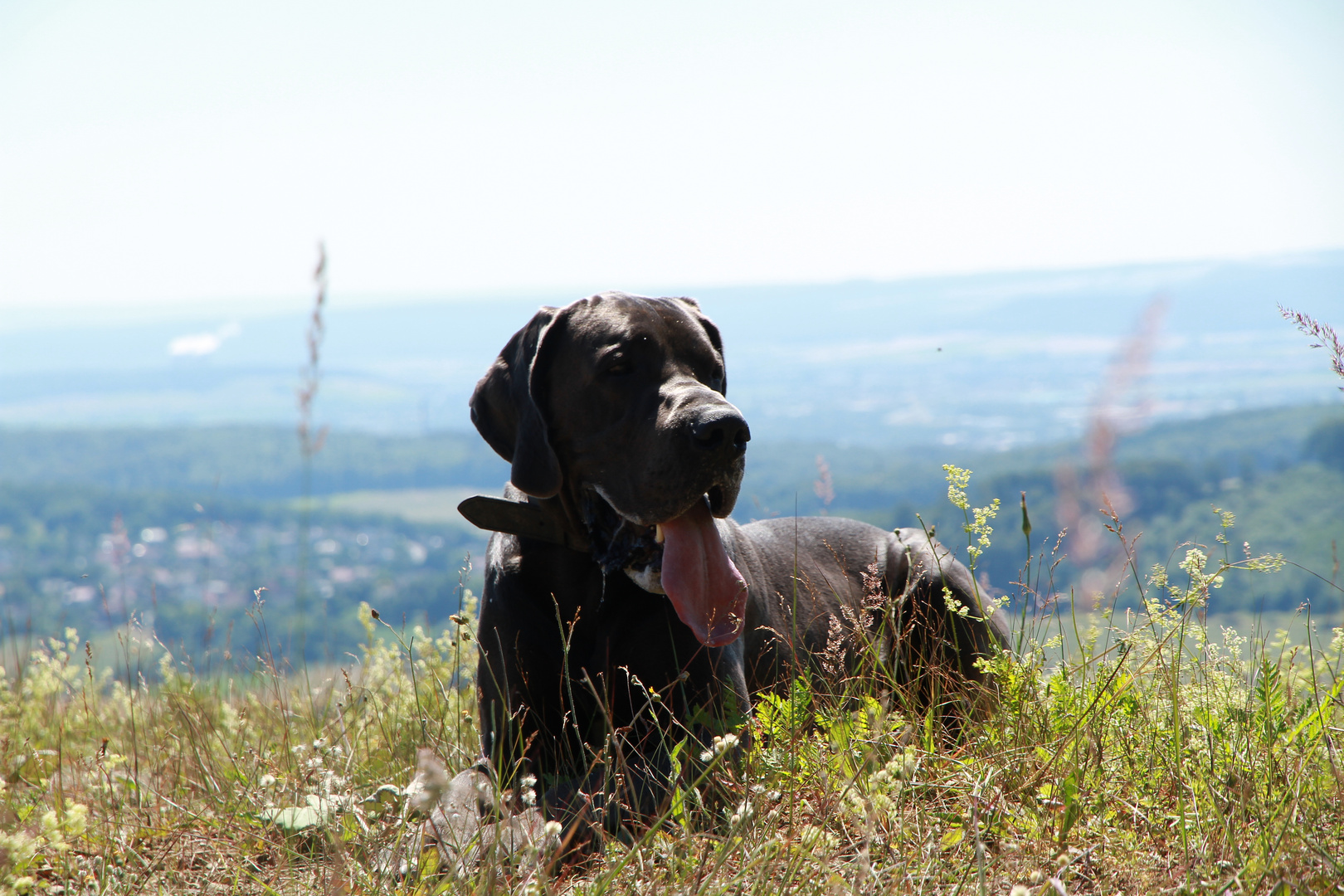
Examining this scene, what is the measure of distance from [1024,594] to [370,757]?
2333 mm

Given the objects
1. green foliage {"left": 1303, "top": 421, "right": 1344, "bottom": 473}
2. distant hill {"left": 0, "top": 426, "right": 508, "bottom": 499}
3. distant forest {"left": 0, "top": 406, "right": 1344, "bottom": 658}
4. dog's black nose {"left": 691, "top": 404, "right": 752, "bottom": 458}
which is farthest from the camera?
distant hill {"left": 0, "top": 426, "right": 508, "bottom": 499}

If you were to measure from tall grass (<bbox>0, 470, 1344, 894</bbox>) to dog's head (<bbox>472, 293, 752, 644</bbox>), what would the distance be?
0.60 metres

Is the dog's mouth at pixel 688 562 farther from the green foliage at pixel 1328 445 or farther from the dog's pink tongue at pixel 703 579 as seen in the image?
the green foliage at pixel 1328 445

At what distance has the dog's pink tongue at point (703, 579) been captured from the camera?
2.98 meters

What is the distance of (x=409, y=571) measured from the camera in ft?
265

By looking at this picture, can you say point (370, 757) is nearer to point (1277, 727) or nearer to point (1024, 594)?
point (1024, 594)

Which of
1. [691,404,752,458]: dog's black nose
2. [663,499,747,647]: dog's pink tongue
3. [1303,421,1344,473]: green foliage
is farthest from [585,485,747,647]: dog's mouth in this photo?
[1303,421,1344,473]: green foliage

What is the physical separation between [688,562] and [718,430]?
430 millimetres

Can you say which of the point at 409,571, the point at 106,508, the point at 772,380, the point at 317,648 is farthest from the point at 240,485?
the point at 317,648

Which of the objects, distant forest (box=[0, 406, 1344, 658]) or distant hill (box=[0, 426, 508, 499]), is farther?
distant hill (box=[0, 426, 508, 499])

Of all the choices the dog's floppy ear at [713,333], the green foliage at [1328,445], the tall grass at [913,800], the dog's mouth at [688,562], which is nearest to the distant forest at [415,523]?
the green foliage at [1328,445]

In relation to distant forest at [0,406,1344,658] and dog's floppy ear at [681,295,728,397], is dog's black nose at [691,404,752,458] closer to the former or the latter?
distant forest at [0,406,1344,658]

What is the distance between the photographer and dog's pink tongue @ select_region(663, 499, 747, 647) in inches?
117

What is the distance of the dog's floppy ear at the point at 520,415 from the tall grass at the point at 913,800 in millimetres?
873
